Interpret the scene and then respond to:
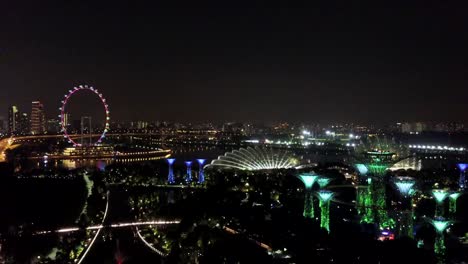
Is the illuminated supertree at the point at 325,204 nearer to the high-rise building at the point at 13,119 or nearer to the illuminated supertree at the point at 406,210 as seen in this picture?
the illuminated supertree at the point at 406,210

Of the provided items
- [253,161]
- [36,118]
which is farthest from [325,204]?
[36,118]

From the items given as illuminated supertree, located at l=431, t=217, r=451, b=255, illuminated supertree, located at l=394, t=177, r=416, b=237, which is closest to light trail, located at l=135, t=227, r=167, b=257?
illuminated supertree, located at l=394, t=177, r=416, b=237

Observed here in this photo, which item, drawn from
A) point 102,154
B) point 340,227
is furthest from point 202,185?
→ point 102,154

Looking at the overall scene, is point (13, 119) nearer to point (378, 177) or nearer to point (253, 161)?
point (253, 161)

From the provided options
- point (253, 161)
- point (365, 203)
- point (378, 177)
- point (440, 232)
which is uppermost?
point (378, 177)

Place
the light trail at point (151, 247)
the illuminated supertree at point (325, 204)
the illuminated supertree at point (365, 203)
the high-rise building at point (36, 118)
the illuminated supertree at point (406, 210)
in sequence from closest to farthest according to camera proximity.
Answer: the light trail at point (151, 247), the illuminated supertree at point (406, 210), the illuminated supertree at point (325, 204), the illuminated supertree at point (365, 203), the high-rise building at point (36, 118)

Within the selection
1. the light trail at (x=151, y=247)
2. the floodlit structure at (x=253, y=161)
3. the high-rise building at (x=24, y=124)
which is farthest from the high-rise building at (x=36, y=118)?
the light trail at (x=151, y=247)
